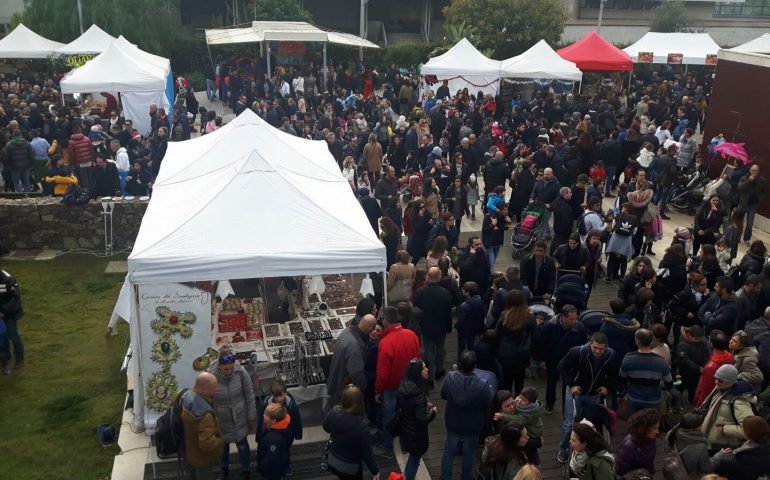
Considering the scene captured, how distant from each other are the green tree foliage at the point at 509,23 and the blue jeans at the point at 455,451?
2606cm

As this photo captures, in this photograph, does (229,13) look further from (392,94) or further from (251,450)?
(251,450)

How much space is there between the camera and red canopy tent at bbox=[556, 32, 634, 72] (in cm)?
2158

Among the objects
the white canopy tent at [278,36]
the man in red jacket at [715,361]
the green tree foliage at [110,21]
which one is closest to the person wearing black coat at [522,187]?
the man in red jacket at [715,361]

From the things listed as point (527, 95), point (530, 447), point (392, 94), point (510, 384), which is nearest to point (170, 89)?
point (392, 94)

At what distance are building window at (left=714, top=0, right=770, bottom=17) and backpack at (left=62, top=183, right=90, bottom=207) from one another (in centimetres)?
4522

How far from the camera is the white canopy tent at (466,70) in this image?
20.6m

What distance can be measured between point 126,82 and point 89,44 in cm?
745

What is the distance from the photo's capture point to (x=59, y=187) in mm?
12625

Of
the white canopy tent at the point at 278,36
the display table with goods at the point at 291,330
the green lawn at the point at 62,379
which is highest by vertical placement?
the white canopy tent at the point at 278,36

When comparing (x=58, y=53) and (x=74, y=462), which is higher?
(x=58, y=53)

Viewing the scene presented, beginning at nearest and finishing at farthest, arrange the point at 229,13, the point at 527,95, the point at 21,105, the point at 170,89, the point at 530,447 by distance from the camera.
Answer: the point at 530,447
the point at 21,105
the point at 170,89
the point at 527,95
the point at 229,13

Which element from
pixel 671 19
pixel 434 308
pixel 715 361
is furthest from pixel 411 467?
pixel 671 19

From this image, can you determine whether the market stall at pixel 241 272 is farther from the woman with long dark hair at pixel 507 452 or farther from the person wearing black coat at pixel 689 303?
the person wearing black coat at pixel 689 303

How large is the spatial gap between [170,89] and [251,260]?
15.9 metres
